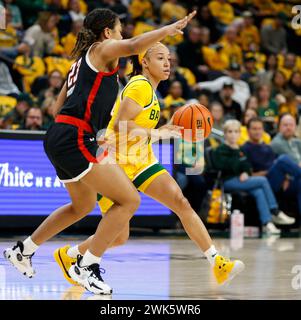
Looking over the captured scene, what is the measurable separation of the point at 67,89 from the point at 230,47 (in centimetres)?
1188

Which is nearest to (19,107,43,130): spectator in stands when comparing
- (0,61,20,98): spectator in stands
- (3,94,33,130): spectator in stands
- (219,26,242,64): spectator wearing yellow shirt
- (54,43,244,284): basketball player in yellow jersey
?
(3,94,33,130): spectator in stands

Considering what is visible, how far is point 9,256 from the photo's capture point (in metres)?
6.85

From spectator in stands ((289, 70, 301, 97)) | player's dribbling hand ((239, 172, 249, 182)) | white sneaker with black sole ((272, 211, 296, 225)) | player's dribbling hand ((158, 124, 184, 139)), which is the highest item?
spectator in stands ((289, 70, 301, 97))

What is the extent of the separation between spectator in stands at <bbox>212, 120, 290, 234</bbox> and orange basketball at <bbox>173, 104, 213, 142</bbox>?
17.5 feet

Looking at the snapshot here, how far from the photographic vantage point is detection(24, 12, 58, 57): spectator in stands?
49.2ft

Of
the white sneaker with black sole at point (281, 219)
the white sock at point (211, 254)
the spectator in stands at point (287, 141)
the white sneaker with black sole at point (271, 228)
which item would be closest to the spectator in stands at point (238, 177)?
the white sneaker with black sole at point (271, 228)

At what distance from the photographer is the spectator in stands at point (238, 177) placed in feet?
41.7

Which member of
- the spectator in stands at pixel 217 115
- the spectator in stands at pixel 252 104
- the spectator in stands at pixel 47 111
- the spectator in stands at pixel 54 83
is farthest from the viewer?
the spectator in stands at pixel 252 104

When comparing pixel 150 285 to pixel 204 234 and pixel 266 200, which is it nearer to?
pixel 204 234

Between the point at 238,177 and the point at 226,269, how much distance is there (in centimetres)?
622

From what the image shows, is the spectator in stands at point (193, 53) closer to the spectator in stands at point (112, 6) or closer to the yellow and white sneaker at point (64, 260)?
the spectator in stands at point (112, 6)

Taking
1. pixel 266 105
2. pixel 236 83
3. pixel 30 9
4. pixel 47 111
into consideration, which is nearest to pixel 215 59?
pixel 236 83

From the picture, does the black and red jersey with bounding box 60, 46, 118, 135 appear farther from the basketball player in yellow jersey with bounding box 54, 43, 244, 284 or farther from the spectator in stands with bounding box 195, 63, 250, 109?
the spectator in stands with bounding box 195, 63, 250, 109

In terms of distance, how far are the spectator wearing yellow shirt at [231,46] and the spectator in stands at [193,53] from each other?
600 mm
